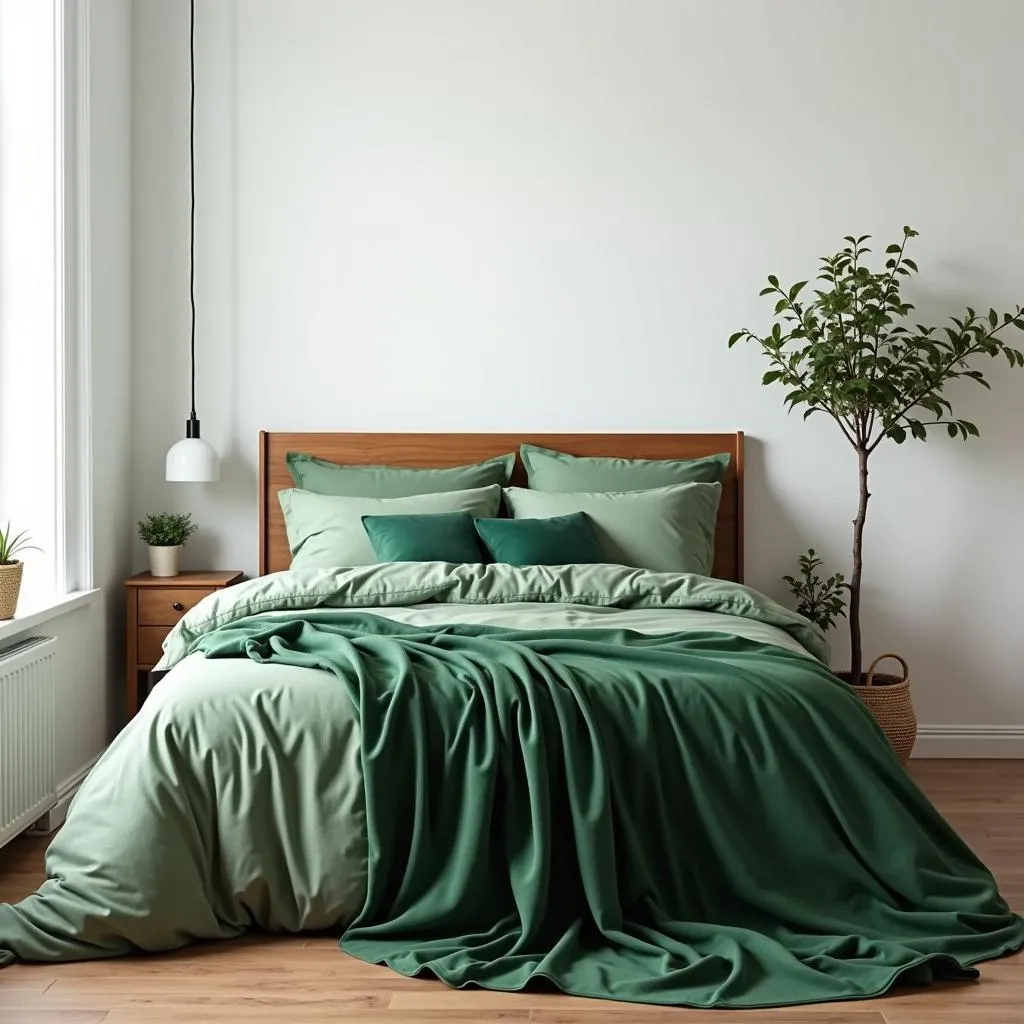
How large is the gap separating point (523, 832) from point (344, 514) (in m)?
1.84

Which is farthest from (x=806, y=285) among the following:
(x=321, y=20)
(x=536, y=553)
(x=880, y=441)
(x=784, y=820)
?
(x=784, y=820)

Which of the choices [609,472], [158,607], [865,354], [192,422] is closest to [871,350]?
[865,354]

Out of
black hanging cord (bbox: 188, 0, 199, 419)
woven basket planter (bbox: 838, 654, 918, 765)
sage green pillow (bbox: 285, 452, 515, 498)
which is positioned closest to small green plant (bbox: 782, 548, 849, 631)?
woven basket planter (bbox: 838, 654, 918, 765)

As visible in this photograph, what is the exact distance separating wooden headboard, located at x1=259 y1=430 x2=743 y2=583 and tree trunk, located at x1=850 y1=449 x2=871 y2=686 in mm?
448

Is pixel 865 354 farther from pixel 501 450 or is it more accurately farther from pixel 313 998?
pixel 313 998

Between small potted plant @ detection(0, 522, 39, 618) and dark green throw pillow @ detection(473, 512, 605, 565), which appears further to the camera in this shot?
dark green throw pillow @ detection(473, 512, 605, 565)

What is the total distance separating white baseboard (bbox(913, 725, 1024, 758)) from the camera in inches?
179

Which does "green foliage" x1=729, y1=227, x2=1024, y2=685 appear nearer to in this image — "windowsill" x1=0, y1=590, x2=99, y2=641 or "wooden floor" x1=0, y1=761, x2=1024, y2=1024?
"wooden floor" x1=0, y1=761, x2=1024, y2=1024

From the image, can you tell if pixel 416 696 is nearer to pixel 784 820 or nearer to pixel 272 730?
pixel 272 730

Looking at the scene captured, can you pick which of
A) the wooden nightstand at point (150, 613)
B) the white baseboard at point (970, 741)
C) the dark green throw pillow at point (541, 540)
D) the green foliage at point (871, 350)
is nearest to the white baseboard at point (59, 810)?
the wooden nightstand at point (150, 613)

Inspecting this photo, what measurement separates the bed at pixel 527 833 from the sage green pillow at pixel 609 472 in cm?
159

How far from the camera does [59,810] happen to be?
3.68 meters

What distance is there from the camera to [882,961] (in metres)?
2.48

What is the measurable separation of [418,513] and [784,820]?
1910 mm
